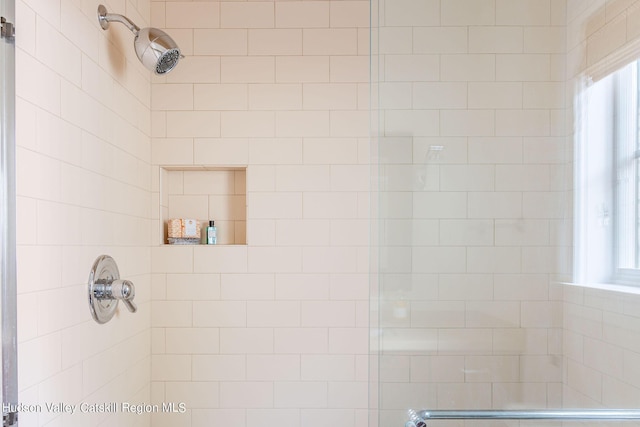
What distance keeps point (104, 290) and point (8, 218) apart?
1.91ft

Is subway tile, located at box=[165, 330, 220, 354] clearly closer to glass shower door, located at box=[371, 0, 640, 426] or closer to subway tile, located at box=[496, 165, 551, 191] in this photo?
glass shower door, located at box=[371, 0, 640, 426]

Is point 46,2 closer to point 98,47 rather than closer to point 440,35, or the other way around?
point 98,47

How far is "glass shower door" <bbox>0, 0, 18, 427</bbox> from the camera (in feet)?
4.08

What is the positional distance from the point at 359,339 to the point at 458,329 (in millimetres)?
938

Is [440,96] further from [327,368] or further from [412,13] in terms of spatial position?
[327,368]

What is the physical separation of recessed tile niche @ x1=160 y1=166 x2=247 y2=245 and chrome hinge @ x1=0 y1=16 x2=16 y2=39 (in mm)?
1222

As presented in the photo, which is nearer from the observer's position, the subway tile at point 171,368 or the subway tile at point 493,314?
the subway tile at point 493,314

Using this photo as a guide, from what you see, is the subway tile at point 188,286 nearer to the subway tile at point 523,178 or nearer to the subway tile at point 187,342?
the subway tile at point 187,342

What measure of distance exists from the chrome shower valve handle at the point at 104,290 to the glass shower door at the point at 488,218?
0.86m

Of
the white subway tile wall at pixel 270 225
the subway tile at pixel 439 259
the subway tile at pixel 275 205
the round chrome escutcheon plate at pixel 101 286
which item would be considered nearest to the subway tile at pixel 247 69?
the white subway tile wall at pixel 270 225

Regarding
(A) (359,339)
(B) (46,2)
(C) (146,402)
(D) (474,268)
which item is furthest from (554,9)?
(C) (146,402)

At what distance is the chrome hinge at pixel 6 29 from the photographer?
124cm

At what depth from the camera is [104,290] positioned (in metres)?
1.79

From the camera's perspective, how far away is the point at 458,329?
1511mm
